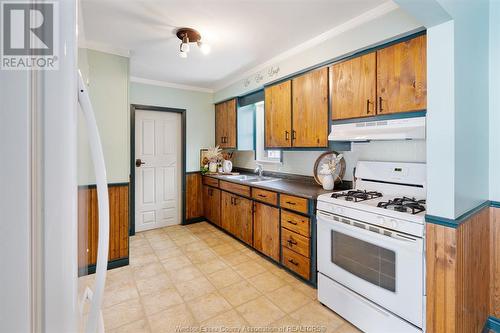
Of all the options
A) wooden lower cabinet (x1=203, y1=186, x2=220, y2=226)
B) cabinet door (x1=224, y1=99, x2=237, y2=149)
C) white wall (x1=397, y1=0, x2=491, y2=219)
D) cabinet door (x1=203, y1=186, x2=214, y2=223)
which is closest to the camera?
white wall (x1=397, y1=0, x2=491, y2=219)

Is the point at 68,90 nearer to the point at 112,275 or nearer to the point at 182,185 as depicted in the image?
the point at 112,275

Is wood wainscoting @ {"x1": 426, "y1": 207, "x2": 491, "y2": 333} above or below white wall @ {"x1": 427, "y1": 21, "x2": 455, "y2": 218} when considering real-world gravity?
below

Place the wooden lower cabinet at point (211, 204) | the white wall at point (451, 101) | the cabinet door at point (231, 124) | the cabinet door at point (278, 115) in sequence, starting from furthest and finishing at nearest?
the cabinet door at point (231, 124), the wooden lower cabinet at point (211, 204), the cabinet door at point (278, 115), the white wall at point (451, 101)

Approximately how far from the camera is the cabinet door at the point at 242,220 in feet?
10.5

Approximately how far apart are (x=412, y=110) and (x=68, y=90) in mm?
2085

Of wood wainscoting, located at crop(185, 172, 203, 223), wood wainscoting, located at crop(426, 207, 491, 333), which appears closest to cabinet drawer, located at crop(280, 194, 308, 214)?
wood wainscoting, located at crop(426, 207, 491, 333)

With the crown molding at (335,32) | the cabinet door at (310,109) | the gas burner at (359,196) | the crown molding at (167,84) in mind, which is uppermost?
the crown molding at (167,84)

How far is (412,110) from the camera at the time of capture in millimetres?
1812

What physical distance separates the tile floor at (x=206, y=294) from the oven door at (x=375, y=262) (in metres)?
0.38

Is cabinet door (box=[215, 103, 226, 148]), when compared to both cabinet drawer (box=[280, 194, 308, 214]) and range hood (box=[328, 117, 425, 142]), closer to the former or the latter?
cabinet drawer (box=[280, 194, 308, 214])

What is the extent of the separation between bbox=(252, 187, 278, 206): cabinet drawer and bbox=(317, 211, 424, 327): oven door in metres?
0.70

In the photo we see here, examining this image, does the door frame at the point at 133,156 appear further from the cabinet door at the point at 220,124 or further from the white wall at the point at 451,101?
the white wall at the point at 451,101

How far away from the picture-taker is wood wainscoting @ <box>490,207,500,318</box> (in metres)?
1.81

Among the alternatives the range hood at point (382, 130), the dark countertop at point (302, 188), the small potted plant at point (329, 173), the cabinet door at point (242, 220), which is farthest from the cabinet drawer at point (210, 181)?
the range hood at point (382, 130)
